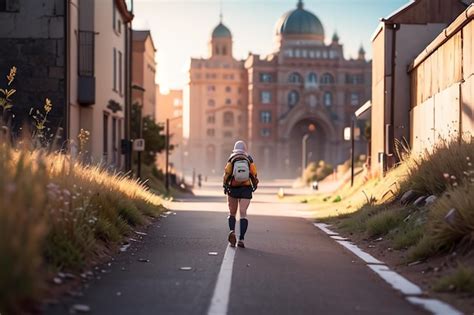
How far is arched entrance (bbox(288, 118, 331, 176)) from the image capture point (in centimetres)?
12344

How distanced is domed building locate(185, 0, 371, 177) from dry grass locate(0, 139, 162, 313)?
105 m

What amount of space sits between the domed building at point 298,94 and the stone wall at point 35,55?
9693cm

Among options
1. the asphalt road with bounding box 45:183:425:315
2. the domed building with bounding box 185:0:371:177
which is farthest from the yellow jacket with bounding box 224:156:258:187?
the domed building with bounding box 185:0:371:177

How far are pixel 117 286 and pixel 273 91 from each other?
376ft

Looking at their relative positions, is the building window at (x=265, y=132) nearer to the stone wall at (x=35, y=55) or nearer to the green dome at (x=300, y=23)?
the green dome at (x=300, y=23)

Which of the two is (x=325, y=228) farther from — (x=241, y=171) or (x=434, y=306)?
(x=434, y=306)

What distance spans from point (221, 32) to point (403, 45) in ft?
355

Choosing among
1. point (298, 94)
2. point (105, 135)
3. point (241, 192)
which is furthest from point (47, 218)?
point (298, 94)

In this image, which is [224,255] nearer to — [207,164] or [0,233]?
[0,233]

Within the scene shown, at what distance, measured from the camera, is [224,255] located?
11719 millimetres

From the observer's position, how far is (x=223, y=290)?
855 centimetres

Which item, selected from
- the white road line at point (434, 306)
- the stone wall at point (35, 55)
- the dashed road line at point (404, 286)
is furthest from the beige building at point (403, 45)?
the white road line at point (434, 306)

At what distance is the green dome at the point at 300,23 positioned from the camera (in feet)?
391

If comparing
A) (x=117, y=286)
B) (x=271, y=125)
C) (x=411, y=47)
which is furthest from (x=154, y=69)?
(x=117, y=286)
